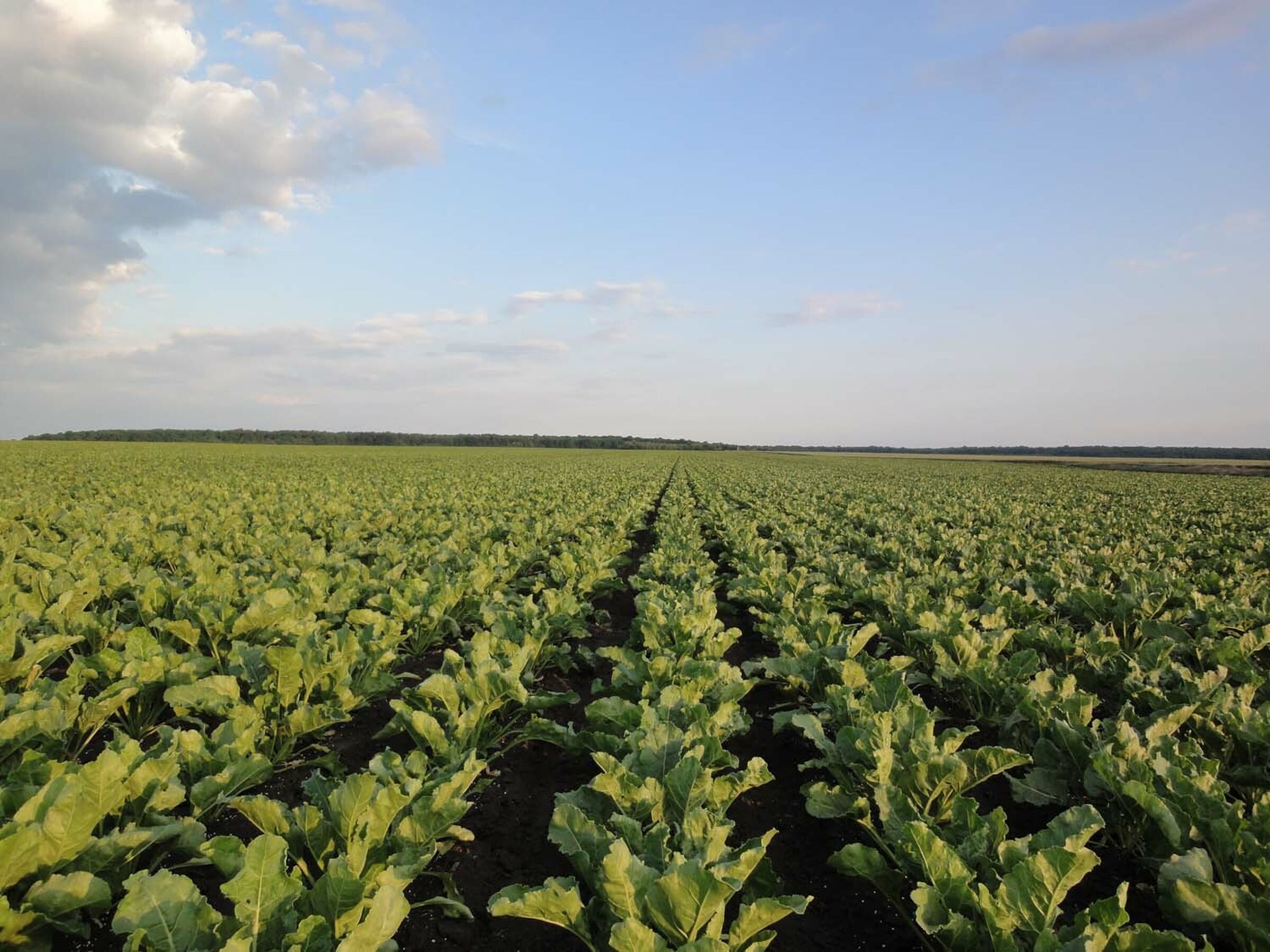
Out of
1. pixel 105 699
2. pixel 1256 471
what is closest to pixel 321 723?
pixel 105 699

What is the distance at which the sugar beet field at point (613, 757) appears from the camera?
2277 millimetres

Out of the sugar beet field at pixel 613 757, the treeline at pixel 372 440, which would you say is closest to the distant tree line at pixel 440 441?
the treeline at pixel 372 440

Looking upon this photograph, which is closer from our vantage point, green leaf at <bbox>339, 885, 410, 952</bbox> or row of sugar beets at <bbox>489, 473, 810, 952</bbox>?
green leaf at <bbox>339, 885, 410, 952</bbox>

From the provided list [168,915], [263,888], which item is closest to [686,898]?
[263,888]

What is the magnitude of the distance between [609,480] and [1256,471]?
2285 inches

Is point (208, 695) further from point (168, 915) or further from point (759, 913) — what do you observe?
point (759, 913)

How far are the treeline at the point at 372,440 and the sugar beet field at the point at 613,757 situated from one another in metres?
91.3

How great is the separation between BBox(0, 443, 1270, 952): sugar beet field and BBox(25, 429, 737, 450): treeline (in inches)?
3595

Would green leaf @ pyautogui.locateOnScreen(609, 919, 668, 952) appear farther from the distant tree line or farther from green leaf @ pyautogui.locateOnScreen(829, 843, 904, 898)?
the distant tree line

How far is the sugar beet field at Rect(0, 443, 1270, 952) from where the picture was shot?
7.47ft

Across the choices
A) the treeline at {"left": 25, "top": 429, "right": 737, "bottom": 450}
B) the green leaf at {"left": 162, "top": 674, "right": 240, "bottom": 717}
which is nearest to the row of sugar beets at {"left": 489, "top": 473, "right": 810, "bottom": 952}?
the green leaf at {"left": 162, "top": 674, "right": 240, "bottom": 717}

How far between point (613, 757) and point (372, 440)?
131598 mm

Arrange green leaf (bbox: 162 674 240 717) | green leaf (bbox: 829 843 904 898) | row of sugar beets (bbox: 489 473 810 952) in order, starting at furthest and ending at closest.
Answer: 1. green leaf (bbox: 162 674 240 717)
2. green leaf (bbox: 829 843 904 898)
3. row of sugar beets (bbox: 489 473 810 952)

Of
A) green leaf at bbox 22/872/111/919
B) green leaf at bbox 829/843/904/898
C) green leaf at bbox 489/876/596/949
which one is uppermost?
green leaf at bbox 22/872/111/919
